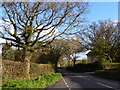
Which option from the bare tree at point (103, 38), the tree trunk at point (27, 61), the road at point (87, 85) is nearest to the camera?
the road at point (87, 85)

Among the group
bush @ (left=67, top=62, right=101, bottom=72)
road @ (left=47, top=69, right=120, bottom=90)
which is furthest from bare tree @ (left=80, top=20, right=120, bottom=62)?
road @ (left=47, top=69, right=120, bottom=90)

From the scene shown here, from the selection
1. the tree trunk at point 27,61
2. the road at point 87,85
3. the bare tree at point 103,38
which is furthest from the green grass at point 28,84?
the bare tree at point 103,38

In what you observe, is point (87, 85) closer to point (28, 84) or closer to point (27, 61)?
point (27, 61)

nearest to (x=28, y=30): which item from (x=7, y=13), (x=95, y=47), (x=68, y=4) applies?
(x=7, y=13)

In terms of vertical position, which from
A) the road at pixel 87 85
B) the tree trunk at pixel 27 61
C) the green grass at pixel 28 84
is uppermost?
the tree trunk at pixel 27 61

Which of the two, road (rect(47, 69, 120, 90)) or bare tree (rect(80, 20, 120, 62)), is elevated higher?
bare tree (rect(80, 20, 120, 62))

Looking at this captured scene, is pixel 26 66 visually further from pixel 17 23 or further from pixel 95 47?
pixel 95 47

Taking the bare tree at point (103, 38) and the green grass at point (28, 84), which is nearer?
the green grass at point (28, 84)

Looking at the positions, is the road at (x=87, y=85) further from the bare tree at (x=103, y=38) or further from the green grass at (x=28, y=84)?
the bare tree at (x=103, y=38)

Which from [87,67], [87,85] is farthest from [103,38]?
[87,85]

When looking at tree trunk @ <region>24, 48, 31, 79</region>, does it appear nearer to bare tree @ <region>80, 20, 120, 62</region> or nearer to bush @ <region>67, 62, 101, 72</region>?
bare tree @ <region>80, 20, 120, 62</region>

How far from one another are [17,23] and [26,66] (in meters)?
4.75

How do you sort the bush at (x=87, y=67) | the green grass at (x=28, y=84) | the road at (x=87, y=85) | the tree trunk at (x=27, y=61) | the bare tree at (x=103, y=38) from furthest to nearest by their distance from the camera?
the bush at (x=87, y=67) < the bare tree at (x=103, y=38) < the tree trunk at (x=27, y=61) < the road at (x=87, y=85) < the green grass at (x=28, y=84)

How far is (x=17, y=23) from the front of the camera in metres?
18.2
